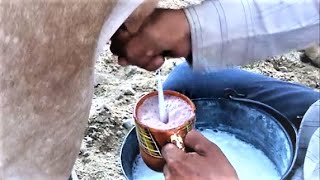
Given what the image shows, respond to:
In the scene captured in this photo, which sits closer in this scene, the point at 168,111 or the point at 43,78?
the point at 43,78

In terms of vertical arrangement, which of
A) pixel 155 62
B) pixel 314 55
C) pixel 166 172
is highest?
pixel 155 62

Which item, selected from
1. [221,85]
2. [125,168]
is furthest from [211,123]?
[125,168]

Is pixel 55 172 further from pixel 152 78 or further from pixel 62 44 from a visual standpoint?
pixel 152 78

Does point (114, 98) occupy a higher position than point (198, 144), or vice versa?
point (198, 144)

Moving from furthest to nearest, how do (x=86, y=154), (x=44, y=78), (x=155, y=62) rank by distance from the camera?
(x=86, y=154) < (x=155, y=62) < (x=44, y=78)

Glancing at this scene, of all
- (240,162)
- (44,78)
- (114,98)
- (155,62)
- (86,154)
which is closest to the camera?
(44,78)

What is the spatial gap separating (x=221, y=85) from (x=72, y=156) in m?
0.35

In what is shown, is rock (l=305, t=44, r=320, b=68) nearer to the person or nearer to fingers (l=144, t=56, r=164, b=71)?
the person

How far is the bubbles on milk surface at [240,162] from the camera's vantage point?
1.32 meters

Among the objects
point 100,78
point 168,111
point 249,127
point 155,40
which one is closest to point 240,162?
point 249,127

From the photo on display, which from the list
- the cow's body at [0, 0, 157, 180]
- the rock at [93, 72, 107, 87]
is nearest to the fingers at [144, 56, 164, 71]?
the cow's body at [0, 0, 157, 180]

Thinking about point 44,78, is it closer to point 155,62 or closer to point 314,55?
point 155,62

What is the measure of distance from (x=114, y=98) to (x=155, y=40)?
666 millimetres

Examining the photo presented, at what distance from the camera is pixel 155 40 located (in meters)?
1.13
